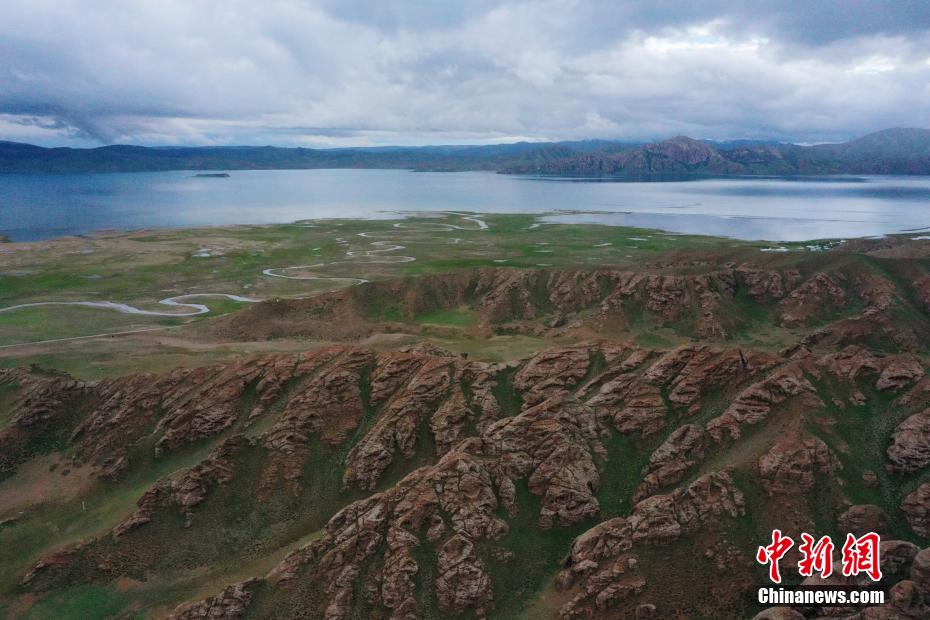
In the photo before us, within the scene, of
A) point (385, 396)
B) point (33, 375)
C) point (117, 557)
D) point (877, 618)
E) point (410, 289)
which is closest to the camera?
point (877, 618)

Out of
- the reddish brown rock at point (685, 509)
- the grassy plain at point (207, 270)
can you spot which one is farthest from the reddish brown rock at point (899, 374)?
the grassy plain at point (207, 270)

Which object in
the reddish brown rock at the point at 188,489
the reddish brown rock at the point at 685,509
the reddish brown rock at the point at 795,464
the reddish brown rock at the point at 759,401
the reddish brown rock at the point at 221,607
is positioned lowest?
the reddish brown rock at the point at 221,607

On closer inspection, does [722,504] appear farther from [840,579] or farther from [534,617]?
[534,617]

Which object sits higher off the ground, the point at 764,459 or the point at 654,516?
the point at 764,459

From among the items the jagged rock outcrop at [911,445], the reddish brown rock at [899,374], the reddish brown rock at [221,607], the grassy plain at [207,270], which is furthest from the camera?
the grassy plain at [207,270]

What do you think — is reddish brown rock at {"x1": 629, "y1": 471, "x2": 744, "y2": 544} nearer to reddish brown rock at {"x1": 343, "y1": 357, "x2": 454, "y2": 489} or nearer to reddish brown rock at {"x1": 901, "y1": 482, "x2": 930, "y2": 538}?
reddish brown rock at {"x1": 901, "y1": 482, "x2": 930, "y2": 538}

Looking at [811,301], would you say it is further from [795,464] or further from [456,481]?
[456,481]

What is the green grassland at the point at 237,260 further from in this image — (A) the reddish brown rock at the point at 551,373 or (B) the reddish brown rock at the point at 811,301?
(B) the reddish brown rock at the point at 811,301

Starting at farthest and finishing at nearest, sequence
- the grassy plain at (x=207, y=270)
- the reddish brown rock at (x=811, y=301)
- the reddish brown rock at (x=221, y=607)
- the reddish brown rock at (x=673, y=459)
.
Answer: the reddish brown rock at (x=811, y=301) → the grassy plain at (x=207, y=270) → the reddish brown rock at (x=673, y=459) → the reddish brown rock at (x=221, y=607)

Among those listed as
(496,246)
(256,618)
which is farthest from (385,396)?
(496,246)

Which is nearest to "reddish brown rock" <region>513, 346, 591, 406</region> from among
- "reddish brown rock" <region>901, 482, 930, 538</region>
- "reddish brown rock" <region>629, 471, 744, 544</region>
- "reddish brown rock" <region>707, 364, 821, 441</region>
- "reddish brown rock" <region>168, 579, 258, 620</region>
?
"reddish brown rock" <region>707, 364, 821, 441</region>

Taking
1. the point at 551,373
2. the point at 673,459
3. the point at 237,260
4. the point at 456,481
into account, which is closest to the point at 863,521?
the point at 673,459
